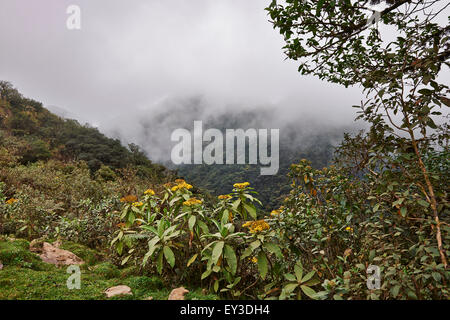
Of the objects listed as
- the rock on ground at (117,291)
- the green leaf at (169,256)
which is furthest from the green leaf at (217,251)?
the rock on ground at (117,291)

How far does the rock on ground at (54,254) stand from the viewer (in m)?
2.99

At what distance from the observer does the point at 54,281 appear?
2.37 meters

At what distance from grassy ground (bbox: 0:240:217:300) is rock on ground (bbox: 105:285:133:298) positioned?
5 cm

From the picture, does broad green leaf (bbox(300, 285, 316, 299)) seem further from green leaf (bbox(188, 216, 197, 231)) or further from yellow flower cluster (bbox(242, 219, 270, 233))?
green leaf (bbox(188, 216, 197, 231))

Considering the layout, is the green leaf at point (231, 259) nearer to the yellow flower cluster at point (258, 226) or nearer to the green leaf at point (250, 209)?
the yellow flower cluster at point (258, 226)

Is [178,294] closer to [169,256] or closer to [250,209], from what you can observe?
[169,256]

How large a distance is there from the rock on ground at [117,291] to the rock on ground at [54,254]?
3.80ft

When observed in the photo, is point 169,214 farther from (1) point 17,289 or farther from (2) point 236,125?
(2) point 236,125

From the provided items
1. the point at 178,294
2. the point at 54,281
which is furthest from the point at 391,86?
the point at 54,281

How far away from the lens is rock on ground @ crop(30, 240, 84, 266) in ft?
9.81

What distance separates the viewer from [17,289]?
2133 mm

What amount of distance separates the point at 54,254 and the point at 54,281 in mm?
905
